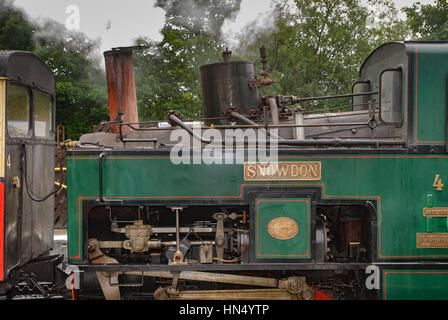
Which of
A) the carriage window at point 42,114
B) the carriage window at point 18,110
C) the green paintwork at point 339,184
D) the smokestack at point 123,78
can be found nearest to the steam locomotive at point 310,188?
the green paintwork at point 339,184

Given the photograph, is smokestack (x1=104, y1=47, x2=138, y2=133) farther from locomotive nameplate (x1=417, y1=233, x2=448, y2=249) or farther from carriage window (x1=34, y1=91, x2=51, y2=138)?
locomotive nameplate (x1=417, y1=233, x2=448, y2=249)

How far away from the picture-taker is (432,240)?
386 centimetres

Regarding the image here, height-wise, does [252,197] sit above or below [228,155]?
below

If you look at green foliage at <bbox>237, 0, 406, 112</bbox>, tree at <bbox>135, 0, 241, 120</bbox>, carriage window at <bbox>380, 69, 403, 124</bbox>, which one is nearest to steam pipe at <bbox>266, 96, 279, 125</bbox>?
carriage window at <bbox>380, 69, 403, 124</bbox>

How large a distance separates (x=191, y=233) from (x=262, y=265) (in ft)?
2.65

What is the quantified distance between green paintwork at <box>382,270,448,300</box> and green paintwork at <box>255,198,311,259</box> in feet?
2.55

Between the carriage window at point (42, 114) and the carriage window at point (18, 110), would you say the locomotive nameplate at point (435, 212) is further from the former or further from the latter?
the carriage window at point (42, 114)

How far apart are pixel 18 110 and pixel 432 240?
4.27m

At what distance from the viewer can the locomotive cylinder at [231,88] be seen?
16.4ft

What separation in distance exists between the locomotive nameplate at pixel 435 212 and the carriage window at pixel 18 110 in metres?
4.01

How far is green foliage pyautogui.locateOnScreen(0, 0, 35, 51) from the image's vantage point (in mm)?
13484
